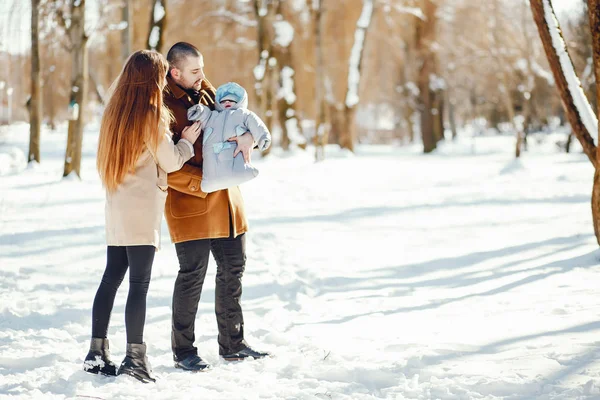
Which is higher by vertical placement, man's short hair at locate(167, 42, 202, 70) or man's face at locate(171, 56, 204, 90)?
man's short hair at locate(167, 42, 202, 70)

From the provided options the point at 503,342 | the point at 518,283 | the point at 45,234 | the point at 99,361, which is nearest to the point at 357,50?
the point at 45,234

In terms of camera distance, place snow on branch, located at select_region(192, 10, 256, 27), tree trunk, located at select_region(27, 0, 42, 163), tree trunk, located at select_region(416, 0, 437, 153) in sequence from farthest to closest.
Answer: tree trunk, located at select_region(416, 0, 437, 153) < snow on branch, located at select_region(192, 10, 256, 27) < tree trunk, located at select_region(27, 0, 42, 163)

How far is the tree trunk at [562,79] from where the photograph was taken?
7.20 m

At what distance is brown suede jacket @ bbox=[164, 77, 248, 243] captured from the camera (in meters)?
4.25

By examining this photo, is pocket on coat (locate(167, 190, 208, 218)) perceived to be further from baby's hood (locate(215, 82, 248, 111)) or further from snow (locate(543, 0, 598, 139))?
snow (locate(543, 0, 598, 139))

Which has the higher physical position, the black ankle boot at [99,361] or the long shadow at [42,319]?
the black ankle boot at [99,361]

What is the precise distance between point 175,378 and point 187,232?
80cm

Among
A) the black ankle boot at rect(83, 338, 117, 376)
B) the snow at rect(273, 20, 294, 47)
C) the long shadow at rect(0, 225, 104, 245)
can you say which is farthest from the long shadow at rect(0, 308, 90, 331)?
the snow at rect(273, 20, 294, 47)

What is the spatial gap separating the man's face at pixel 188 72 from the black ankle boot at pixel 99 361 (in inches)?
58.9

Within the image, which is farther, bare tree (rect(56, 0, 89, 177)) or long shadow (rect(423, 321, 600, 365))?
bare tree (rect(56, 0, 89, 177))

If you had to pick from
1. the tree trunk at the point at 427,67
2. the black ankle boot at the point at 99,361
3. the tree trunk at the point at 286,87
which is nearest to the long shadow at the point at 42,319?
the black ankle boot at the point at 99,361

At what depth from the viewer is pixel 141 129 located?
3.98m

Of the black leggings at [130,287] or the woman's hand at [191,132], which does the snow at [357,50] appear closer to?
the woman's hand at [191,132]

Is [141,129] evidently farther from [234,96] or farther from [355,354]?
[355,354]
